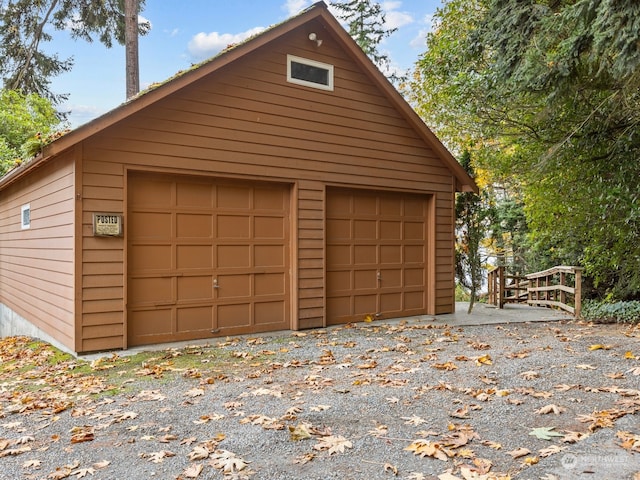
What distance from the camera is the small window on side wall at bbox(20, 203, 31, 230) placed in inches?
327

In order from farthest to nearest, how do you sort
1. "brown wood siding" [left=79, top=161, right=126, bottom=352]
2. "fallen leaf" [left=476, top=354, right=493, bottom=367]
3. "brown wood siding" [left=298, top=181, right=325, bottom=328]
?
"brown wood siding" [left=298, top=181, right=325, bottom=328] < "brown wood siding" [left=79, top=161, right=126, bottom=352] < "fallen leaf" [left=476, top=354, right=493, bottom=367]

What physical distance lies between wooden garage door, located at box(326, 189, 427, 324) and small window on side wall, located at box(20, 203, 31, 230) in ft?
17.3

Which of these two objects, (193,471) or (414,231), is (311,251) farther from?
(193,471)

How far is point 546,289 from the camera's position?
10344mm

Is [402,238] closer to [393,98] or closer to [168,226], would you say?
[393,98]

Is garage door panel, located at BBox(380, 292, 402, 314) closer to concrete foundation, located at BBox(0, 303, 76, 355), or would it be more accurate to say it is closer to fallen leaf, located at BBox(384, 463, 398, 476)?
concrete foundation, located at BBox(0, 303, 76, 355)

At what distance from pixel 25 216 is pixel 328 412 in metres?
7.46

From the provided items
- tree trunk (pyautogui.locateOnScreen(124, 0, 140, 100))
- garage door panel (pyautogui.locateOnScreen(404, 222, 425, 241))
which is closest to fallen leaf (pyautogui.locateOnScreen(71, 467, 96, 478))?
garage door panel (pyautogui.locateOnScreen(404, 222, 425, 241))

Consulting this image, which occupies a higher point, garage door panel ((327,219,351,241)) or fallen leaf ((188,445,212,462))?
garage door panel ((327,219,351,241))

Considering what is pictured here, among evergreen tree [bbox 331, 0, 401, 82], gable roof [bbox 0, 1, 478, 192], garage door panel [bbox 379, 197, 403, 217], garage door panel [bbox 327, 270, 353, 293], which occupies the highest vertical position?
evergreen tree [bbox 331, 0, 401, 82]

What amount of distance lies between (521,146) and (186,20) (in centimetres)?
1551

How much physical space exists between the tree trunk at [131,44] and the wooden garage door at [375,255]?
24.8ft

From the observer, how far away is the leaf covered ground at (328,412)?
2.88 meters

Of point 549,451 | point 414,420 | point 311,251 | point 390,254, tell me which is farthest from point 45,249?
point 549,451
